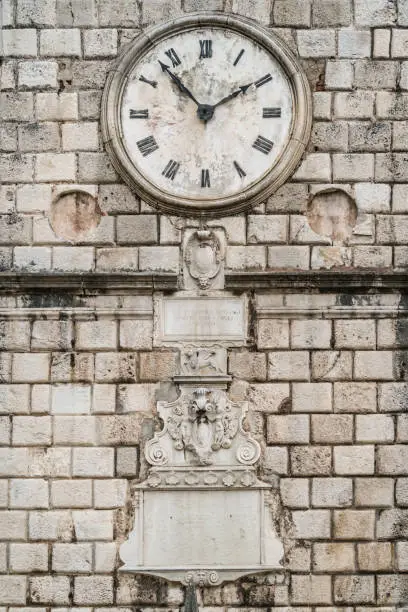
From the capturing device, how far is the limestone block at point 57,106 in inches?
331

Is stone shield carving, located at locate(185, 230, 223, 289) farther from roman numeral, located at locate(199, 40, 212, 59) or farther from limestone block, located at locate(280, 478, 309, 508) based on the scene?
limestone block, located at locate(280, 478, 309, 508)

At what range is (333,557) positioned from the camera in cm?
812

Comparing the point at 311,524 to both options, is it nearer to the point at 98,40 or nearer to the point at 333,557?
the point at 333,557

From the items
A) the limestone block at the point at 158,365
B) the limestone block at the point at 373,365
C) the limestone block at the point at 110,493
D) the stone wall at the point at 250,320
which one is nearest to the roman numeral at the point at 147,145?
the stone wall at the point at 250,320

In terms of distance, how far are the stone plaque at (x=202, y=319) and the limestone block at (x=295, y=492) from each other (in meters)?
1.15

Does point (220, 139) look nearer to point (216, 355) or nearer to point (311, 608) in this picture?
point (216, 355)

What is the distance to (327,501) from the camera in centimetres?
816

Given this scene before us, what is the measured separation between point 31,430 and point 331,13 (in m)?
4.06

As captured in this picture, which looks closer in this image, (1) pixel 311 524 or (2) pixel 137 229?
(1) pixel 311 524

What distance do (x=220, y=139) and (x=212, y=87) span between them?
0.42 meters

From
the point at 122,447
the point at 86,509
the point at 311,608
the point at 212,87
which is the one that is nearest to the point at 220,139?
the point at 212,87

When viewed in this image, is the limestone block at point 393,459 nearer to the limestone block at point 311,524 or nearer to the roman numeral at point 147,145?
the limestone block at point 311,524

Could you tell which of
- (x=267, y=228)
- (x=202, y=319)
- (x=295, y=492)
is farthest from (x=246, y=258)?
(x=295, y=492)

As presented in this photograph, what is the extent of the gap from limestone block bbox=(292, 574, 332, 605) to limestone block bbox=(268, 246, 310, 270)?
2.39 meters
